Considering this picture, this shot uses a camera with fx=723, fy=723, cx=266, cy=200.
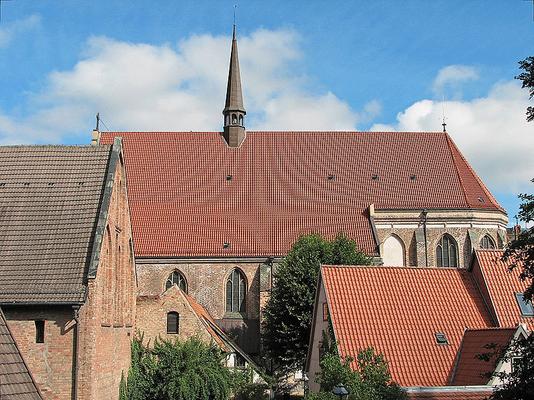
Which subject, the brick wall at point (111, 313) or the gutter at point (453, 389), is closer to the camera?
the brick wall at point (111, 313)

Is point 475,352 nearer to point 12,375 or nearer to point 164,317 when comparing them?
point 164,317

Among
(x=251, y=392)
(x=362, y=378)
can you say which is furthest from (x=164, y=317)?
(x=362, y=378)

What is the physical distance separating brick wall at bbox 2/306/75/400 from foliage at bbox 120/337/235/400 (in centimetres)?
550

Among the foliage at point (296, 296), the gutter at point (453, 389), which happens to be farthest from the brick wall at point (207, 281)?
the gutter at point (453, 389)

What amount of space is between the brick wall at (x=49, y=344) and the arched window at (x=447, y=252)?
90.3 ft

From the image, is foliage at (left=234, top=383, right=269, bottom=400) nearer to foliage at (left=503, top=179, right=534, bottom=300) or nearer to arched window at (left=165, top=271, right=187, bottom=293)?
arched window at (left=165, top=271, right=187, bottom=293)

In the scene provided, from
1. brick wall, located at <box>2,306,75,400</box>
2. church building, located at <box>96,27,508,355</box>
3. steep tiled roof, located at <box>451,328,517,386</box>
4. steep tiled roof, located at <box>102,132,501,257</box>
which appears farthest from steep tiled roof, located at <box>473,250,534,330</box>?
brick wall, located at <box>2,306,75,400</box>

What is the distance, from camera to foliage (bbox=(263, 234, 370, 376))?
3522cm

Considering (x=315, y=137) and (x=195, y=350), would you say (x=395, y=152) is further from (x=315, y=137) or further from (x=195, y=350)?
(x=195, y=350)

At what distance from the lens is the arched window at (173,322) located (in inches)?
1189

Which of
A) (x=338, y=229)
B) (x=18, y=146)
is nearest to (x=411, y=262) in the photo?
(x=338, y=229)

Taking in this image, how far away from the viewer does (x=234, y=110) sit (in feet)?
152

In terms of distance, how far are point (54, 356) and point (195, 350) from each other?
793 cm

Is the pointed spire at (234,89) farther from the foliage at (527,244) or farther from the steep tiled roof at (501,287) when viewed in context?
the foliage at (527,244)
